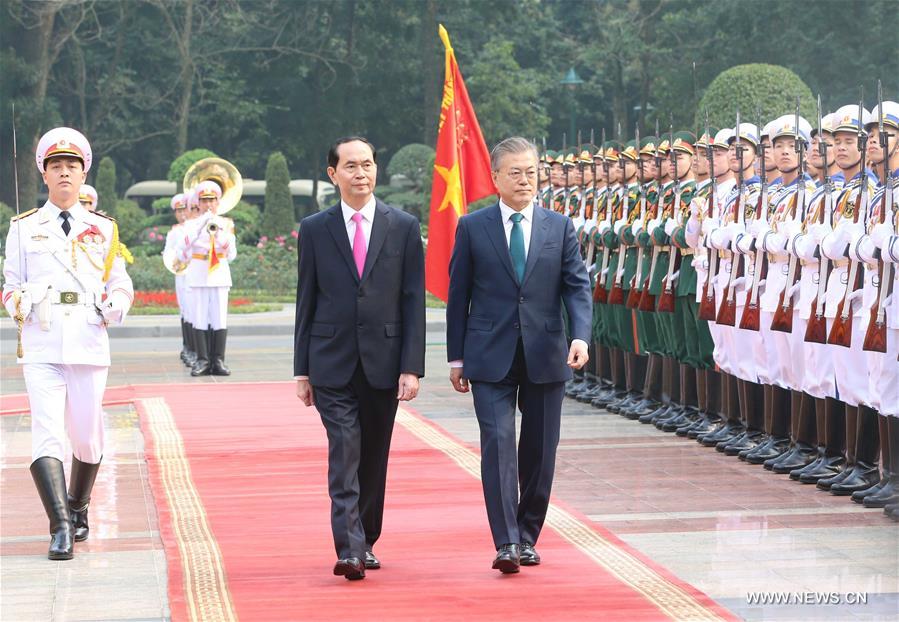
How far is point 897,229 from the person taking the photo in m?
8.31

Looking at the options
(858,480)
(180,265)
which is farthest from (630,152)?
(180,265)

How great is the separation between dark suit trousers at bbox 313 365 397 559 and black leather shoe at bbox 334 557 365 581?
A: 0.03 meters

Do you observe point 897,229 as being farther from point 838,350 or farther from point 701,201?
point 701,201

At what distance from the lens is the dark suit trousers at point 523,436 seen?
7039 millimetres

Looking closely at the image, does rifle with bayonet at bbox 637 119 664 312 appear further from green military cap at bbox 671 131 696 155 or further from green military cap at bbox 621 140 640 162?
green military cap at bbox 621 140 640 162

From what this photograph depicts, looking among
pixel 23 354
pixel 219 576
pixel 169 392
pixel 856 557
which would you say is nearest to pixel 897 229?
pixel 856 557

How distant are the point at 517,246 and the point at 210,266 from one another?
34.3 feet

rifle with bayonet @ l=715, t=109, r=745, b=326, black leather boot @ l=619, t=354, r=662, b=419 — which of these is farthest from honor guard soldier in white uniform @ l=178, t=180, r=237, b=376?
rifle with bayonet @ l=715, t=109, r=745, b=326

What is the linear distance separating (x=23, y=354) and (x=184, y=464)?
115 inches

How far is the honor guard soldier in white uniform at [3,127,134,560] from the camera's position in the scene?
7688 millimetres

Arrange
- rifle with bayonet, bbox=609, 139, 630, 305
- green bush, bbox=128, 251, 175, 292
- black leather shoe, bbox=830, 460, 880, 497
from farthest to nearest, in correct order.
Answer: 1. green bush, bbox=128, 251, 175, 292
2. rifle with bayonet, bbox=609, 139, 630, 305
3. black leather shoe, bbox=830, 460, 880, 497

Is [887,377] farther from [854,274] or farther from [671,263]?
[671,263]

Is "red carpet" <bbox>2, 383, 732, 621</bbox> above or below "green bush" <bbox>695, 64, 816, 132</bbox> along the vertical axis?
below

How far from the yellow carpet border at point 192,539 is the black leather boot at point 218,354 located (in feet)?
17.0
